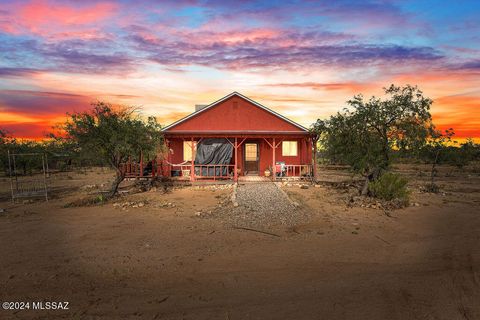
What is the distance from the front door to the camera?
21.9 metres

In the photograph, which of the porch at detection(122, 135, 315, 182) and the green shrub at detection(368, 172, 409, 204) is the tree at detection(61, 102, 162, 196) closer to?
the porch at detection(122, 135, 315, 182)

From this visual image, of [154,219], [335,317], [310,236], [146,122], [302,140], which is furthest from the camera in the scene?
[302,140]

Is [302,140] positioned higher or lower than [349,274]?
higher

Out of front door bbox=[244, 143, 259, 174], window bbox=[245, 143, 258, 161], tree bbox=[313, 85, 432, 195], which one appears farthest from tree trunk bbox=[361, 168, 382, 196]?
window bbox=[245, 143, 258, 161]

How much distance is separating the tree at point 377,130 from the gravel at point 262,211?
4030mm

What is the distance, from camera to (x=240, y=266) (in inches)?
253

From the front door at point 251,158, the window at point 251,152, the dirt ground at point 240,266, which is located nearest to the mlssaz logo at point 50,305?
the dirt ground at point 240,266

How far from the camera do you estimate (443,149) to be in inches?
773

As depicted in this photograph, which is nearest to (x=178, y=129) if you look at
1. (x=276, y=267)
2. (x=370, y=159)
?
(x=370, y=159)

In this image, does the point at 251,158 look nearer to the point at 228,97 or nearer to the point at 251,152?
the point at 251,152

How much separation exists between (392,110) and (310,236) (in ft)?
26.6

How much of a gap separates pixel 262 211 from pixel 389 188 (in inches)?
256

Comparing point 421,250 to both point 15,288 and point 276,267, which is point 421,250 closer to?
point 276,267

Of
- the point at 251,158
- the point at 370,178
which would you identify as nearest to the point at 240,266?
the point at 370,178
